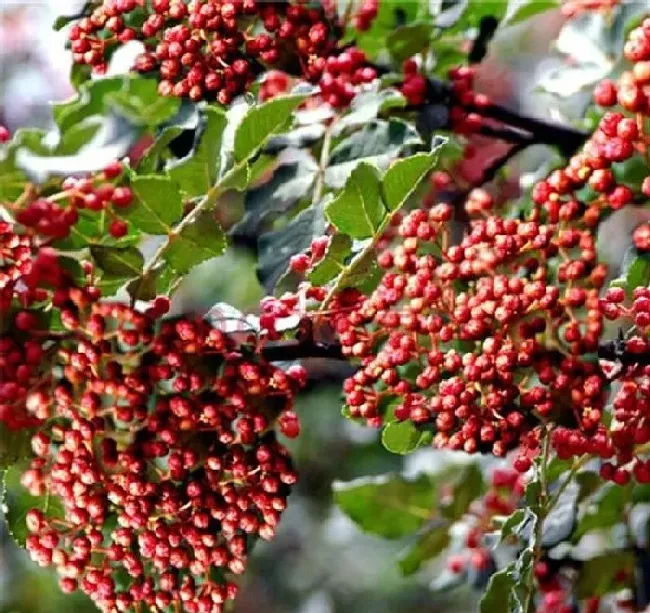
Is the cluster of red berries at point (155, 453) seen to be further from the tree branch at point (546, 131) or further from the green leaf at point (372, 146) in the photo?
the tree branch at point (546, 131)

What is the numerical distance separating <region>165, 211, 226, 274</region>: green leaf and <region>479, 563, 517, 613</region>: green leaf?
1.24 feet

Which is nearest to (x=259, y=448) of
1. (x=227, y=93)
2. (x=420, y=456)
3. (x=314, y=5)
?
(x=227, y=93)

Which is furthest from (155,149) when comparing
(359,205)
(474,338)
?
(474,338)

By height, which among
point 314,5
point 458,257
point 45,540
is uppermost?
point 314,5

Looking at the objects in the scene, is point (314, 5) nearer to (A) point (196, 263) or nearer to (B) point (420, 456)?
(A) point (196, 263)

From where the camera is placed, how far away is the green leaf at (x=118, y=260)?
0.91 metres

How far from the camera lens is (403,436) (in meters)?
1.07

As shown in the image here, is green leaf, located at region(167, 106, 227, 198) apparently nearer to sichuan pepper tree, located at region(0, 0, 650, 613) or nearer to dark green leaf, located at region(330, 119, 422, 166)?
sichuan pepper tree, located at region(0, 0, 650, 613)

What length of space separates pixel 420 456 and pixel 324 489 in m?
0.64

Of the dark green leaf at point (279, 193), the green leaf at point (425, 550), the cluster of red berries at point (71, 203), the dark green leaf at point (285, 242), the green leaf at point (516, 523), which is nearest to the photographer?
the cluster of red berries at point (71, 203)

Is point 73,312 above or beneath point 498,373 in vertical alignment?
above

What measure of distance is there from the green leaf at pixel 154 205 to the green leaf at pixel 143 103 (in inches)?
12.3

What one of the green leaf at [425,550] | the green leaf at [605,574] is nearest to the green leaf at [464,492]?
the green leaf at [425,550]

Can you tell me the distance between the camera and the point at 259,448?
969 millimetres
